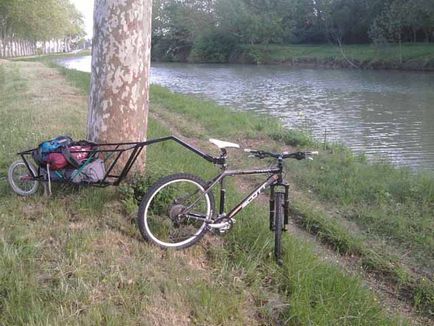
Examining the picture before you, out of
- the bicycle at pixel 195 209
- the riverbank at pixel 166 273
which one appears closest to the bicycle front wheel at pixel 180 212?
the bicycle at pixel 195 209

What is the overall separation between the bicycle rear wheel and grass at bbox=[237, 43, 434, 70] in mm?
43009

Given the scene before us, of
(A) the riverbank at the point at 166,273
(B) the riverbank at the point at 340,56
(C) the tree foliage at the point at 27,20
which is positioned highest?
(C) the tree foliage at the point at 27,20

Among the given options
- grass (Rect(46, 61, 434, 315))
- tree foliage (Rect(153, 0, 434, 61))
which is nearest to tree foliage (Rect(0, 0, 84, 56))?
tree foliage (Rect(153, 0, 434, 61))

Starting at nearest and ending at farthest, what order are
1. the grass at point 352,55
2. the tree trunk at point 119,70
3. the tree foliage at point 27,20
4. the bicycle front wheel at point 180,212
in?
1. the bicycle front wheel at point 180,212
2. the tree trunk at point 119,70
3. the grass at point 352,55
4. the tree foliage at point 27,20

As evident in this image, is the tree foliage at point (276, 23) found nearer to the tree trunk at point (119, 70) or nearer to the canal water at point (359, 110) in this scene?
the canal water at point (359, 110)

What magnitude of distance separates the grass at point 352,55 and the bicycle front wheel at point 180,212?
43.3 meters

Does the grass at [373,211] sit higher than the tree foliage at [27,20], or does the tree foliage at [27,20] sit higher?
the tree foliage at [27,20]

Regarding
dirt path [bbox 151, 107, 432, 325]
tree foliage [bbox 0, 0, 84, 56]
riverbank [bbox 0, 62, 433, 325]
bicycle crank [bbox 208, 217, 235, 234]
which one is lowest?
dirt path [bbox 151, 107, 432, 325]

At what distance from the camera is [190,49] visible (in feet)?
255

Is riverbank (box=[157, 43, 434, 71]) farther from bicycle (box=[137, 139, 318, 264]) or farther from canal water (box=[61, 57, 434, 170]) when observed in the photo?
bicycle (box=[137, 139, 318, 264])

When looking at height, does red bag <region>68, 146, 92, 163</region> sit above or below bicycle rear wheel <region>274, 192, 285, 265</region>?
above

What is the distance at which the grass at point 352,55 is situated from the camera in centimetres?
4587

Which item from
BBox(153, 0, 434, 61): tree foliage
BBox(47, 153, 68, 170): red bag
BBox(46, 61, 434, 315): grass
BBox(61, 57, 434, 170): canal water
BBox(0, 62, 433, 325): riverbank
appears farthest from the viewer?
BBox(153, 0, 434, 61): tree foliage

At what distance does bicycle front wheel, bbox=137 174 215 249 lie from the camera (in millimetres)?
4652
